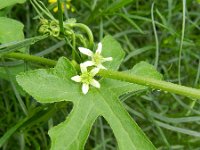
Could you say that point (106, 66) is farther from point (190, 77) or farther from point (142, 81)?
point (190, 77)

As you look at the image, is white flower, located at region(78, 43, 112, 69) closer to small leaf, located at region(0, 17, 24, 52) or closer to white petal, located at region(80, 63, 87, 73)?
white petal, located at region(80, 63, 87, 73)

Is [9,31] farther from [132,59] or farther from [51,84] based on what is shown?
[132,59]

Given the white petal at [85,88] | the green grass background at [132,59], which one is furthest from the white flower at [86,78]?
the green grass background at [132,59]

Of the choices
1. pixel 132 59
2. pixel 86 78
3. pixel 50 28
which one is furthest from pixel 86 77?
pixel 132 59

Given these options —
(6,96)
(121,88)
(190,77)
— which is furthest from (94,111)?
(190,77)

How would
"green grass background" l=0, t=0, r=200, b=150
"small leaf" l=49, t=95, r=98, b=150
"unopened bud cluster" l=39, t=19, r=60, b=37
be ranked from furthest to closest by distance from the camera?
"green grass background" l=0, t=0, r=200, b=150, "unopened bud cluster" l=39, t=19, r=60, b=37, "small leaf" l=49, t=95, r=98, b=150

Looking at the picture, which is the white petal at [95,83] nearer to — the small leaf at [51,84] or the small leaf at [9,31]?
the small leaf at [51,84]

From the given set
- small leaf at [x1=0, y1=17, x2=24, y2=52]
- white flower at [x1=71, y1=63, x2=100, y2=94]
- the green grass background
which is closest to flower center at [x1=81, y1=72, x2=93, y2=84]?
white flower at [x1=71, y1=63, x2=100, y2=94]

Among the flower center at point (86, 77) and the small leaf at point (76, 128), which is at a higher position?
the flower center at point (86, 77)
